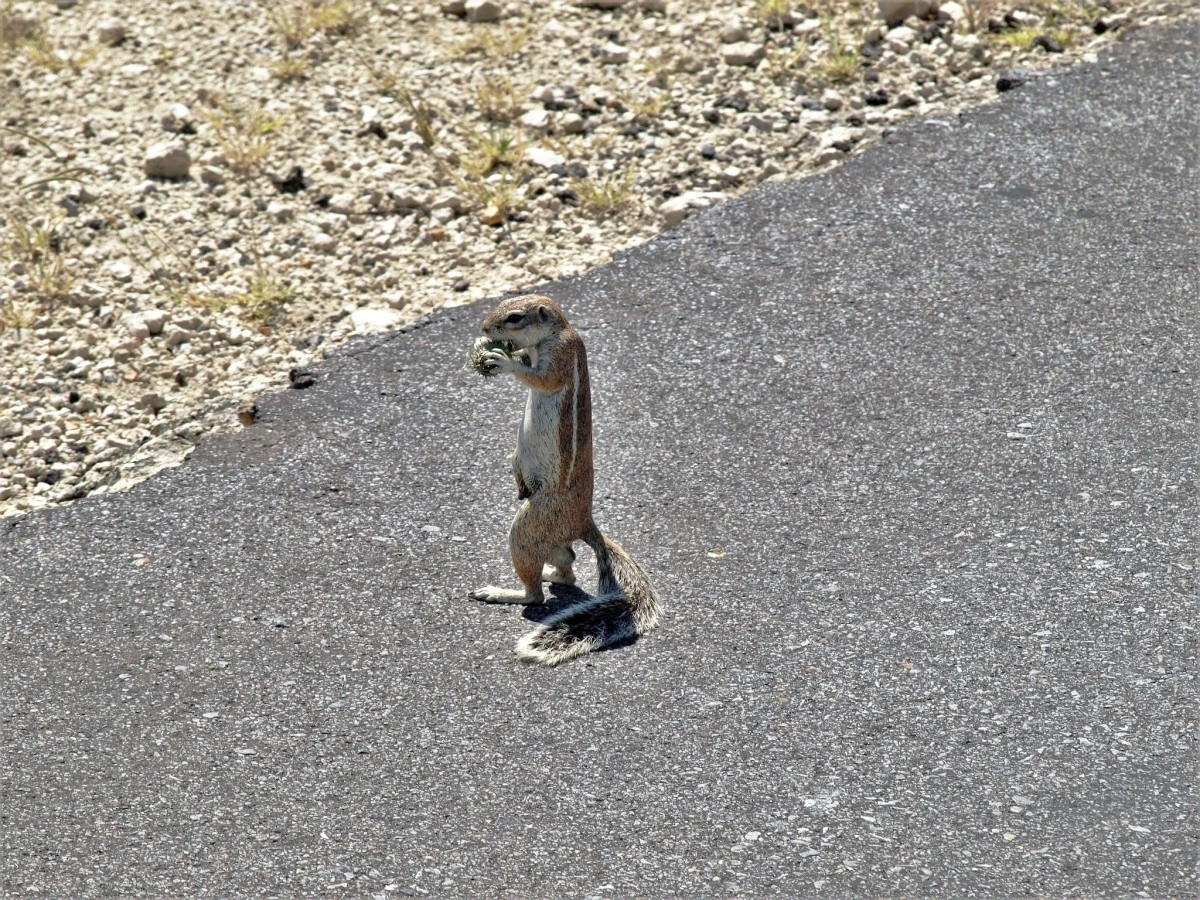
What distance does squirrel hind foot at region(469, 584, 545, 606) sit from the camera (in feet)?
16.5

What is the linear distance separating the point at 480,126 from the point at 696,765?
4473 millimetres

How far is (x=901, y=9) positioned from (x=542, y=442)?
14.7 feet

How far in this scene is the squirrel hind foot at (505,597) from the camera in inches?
197

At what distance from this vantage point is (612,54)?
8.04 meters

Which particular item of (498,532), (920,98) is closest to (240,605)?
(498,532)

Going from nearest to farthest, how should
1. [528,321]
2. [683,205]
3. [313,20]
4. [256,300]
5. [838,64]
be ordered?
[528,321] → [256,300] → [683,205] → [838,64] → [313,20]

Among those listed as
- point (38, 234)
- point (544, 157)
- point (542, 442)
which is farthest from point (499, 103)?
point (542, 442)

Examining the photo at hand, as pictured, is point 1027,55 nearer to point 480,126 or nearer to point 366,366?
point 480,126

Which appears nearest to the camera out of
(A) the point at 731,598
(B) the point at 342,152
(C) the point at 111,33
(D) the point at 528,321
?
(D) the point at 528,321

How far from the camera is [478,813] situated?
4207 mm

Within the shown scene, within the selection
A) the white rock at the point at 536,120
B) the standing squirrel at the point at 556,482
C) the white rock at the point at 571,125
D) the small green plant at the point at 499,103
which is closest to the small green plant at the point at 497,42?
the small green plant at the point at 499,103

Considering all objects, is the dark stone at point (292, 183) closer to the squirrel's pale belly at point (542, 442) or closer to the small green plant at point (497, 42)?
the small green plant at point (497, 42)

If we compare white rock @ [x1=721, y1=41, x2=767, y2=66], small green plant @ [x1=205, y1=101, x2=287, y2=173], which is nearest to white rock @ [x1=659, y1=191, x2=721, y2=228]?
white rock @ [x1=721, y1=41, x2=767, y2=66]

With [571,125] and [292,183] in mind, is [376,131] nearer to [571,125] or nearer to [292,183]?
[292,183]
